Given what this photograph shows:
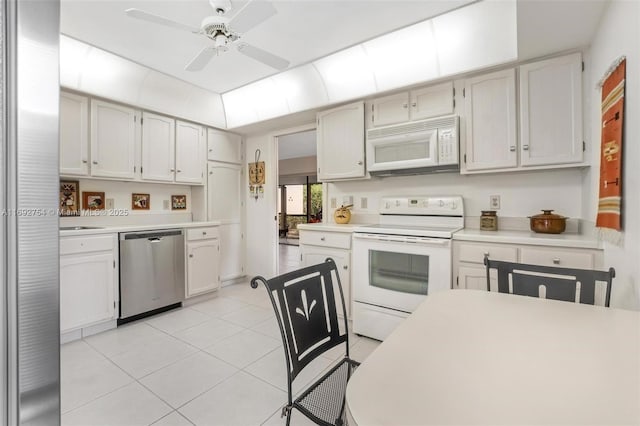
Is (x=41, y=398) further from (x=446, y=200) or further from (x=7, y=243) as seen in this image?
(x=446, y=200)

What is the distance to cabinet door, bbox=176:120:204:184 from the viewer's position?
3682 mm

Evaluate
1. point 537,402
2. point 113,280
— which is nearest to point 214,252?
point 113,280

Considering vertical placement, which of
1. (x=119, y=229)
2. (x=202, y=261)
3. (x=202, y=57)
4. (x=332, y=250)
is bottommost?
(x=202, y=261)

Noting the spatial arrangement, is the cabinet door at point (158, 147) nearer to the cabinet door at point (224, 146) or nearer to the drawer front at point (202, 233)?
the cabinet door at point (224, 146)

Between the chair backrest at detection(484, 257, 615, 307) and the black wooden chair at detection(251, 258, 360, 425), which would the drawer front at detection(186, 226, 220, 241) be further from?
the chair backrest at detection(484, 257, 615, 307)

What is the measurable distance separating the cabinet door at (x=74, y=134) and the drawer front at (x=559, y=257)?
3.78m

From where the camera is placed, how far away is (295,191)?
397 inches

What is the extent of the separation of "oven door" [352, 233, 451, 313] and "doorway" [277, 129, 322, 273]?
391cm

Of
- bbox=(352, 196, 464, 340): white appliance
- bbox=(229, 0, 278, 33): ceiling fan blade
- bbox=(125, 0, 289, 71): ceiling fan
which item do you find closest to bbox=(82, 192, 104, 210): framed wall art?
bbox=(125, 0, 289, 71): ceiling fan

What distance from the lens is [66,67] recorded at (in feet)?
8.69

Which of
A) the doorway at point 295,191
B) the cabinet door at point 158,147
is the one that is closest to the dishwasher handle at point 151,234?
the cabinet door at point 158,147

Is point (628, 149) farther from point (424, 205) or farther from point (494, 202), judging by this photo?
point (424, 205)

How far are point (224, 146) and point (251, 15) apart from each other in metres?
2.64

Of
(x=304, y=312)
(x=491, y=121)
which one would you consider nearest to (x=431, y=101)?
(x=491, y=121)
